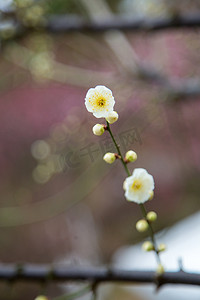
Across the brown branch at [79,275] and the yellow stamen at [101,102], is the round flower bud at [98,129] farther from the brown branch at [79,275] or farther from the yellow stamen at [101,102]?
the brown branch at [79,275]

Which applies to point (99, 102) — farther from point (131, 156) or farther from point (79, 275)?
point (79, 275)

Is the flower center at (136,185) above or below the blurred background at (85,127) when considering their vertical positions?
below

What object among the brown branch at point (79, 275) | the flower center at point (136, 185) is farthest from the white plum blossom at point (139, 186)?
the brown branch at point (79, 275)

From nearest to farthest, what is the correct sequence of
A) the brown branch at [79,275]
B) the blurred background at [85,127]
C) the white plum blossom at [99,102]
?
the white plum blossom at [99,102], the brown branch at [79,275], the blurred background at [85,127]

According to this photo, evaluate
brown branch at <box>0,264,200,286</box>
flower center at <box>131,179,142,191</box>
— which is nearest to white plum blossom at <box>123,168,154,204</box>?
flower center at <box>131,179,142,191</box>

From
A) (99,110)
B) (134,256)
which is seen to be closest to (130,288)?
(134,256)

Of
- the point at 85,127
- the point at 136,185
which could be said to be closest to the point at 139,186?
the point at 136,185

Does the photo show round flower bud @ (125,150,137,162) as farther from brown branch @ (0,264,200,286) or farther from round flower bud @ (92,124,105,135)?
A: brown branch @ (0,264,200,286)
